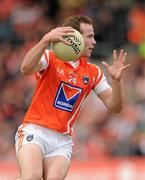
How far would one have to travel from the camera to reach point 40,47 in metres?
10.2

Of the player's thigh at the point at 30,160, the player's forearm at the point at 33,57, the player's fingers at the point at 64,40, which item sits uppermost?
the player's fingers at the point at 64,40

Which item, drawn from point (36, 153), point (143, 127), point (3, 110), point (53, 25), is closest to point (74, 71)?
point (36, 153)

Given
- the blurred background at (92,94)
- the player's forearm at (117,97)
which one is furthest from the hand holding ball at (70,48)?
the blurred background at (92,94)

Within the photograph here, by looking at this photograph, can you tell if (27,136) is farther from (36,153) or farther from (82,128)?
(82,128)

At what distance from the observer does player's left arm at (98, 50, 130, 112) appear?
10648 mm

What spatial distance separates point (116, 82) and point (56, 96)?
70cm

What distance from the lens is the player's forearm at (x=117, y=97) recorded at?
10.7 metres

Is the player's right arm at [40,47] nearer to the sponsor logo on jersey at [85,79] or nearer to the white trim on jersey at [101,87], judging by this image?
the sponsor logo on jersey at [85,79]

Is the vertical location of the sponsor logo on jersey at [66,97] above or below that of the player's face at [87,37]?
below

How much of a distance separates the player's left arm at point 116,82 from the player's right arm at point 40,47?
0.64m

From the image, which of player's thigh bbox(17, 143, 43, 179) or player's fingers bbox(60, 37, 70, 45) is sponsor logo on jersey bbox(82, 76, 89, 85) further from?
player's thigh bbox(17, 143, 43, 179)

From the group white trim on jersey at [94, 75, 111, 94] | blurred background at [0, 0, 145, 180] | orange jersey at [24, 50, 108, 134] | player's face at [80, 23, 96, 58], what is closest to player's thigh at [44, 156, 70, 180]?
orange jersey at [24, 50, 108, 134]

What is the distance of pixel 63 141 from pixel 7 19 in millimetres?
9886

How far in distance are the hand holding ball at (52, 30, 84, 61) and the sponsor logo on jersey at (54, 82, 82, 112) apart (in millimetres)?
438
